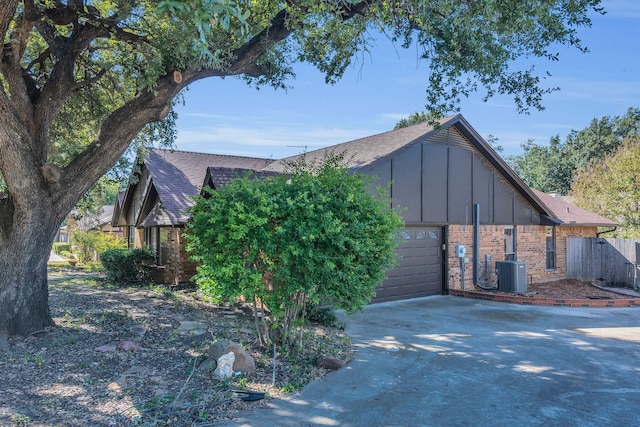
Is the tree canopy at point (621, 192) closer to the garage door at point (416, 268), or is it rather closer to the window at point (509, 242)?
the window at point (509, 242)

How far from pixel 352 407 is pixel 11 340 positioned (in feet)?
17.9

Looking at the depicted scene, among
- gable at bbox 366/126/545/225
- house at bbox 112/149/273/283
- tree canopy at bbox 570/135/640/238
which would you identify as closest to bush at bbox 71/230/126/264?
house at bbox 112/149/273/283

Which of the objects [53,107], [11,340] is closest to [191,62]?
[53,107]

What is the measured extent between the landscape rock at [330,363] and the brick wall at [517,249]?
28.0 feet

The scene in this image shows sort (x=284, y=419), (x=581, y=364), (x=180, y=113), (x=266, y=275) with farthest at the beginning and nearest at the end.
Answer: (x=180, y=113) → (x=266, y=275) → (x=581, y=364) → (x=284, y=419)

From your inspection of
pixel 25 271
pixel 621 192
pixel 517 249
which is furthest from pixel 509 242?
pixel 25 271

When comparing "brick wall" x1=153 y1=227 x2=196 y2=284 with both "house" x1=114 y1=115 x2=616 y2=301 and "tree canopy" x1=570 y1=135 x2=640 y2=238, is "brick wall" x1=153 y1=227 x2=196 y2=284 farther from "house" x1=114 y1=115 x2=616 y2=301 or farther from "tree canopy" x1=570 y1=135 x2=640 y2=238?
"tree canopy" x1=570 y1=135 x2=640 y2=238

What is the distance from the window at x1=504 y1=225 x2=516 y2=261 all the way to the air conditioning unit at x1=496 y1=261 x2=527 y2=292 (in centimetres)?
179

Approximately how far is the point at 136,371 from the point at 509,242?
13676mm

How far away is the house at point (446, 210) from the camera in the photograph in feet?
41.0

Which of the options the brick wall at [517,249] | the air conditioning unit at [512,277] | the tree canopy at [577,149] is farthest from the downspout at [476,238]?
the tree canopy at [577,149]

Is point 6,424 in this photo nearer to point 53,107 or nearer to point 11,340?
point 11,340

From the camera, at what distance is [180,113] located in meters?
11.4

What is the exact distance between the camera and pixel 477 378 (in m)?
5.69
